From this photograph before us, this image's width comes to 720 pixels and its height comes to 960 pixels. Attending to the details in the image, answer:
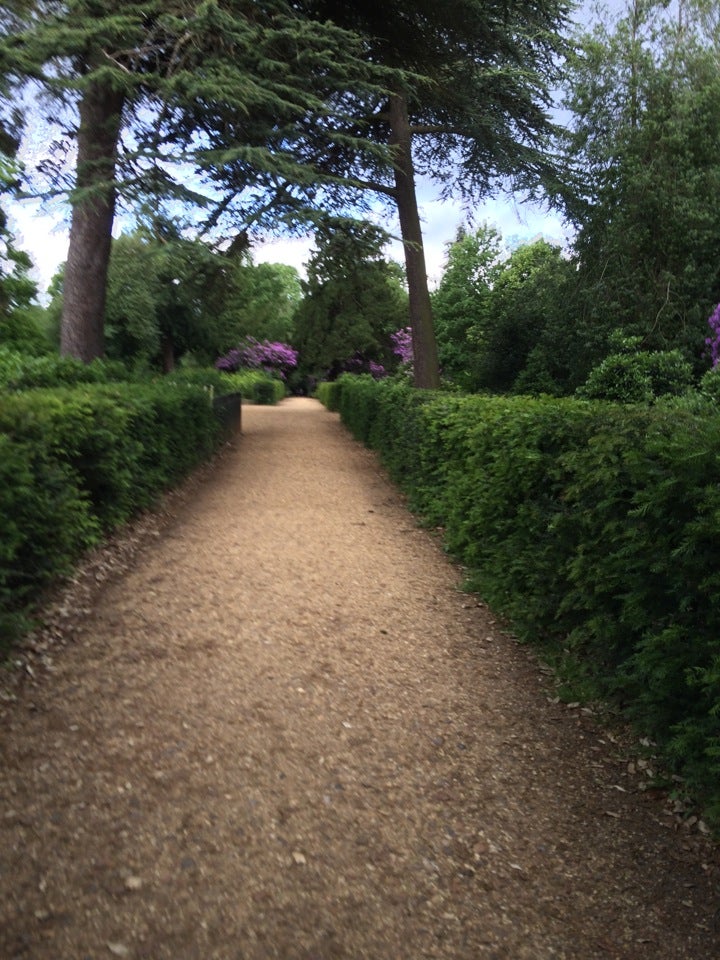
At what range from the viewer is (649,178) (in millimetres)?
15562

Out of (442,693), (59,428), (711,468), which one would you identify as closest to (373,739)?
(442,693)

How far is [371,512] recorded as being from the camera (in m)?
8.84

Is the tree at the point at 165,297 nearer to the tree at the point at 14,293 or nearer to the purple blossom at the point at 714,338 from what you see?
the tree at the point at 14,293

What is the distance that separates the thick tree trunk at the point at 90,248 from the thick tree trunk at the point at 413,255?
5.88 m

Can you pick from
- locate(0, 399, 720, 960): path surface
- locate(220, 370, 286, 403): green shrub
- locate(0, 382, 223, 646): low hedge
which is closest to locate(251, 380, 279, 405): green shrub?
locate(220, 370, 286, 403): green shrub

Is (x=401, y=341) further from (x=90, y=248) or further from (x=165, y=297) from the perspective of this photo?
(x=90, y=248)

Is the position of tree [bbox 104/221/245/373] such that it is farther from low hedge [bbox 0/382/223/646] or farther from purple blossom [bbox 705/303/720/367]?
purple blossom [bbox 705/303/720/367]

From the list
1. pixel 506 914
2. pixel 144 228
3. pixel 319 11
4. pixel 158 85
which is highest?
pixel 319 11

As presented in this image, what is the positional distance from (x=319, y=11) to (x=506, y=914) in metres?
15.0

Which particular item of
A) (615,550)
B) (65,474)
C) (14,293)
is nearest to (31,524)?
(65,474)

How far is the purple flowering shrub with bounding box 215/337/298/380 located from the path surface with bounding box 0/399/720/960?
35910 mm

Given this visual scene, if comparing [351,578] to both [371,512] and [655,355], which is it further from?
[655,355]

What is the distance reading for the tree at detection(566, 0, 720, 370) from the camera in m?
15.6

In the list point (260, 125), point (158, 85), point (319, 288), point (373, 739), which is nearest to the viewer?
point (373, 739)
